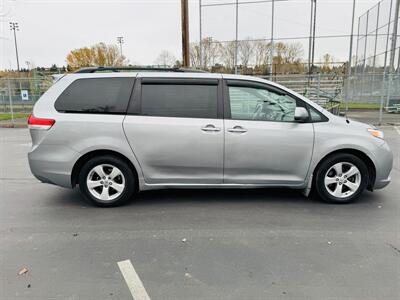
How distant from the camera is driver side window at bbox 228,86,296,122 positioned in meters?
4.04

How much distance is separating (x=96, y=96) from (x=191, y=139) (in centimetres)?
142

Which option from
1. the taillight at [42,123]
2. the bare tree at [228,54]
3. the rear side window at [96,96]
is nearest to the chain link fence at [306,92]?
the bare tree at [228,54]

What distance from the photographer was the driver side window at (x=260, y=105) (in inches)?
159

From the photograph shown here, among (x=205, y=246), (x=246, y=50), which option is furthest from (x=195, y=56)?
(x=205, y=246)

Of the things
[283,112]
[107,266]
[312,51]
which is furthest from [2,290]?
[312,51]

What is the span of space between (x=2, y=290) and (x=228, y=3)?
19.6 m

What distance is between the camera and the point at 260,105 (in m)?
4.16

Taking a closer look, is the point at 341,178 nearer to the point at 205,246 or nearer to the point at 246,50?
the point at 205,246

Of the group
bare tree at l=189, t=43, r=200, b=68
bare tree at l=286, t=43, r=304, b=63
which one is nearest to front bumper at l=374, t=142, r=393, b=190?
bare tree at l=189, t=43, r=200, b=68

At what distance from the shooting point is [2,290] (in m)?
2.46

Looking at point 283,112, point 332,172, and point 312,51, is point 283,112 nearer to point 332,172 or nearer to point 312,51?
point 332,172

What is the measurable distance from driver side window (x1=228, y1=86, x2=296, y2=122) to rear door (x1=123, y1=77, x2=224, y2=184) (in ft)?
0.74

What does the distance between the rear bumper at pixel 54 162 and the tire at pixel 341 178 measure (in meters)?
3.34

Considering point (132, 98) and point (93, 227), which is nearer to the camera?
point (93, 227)
